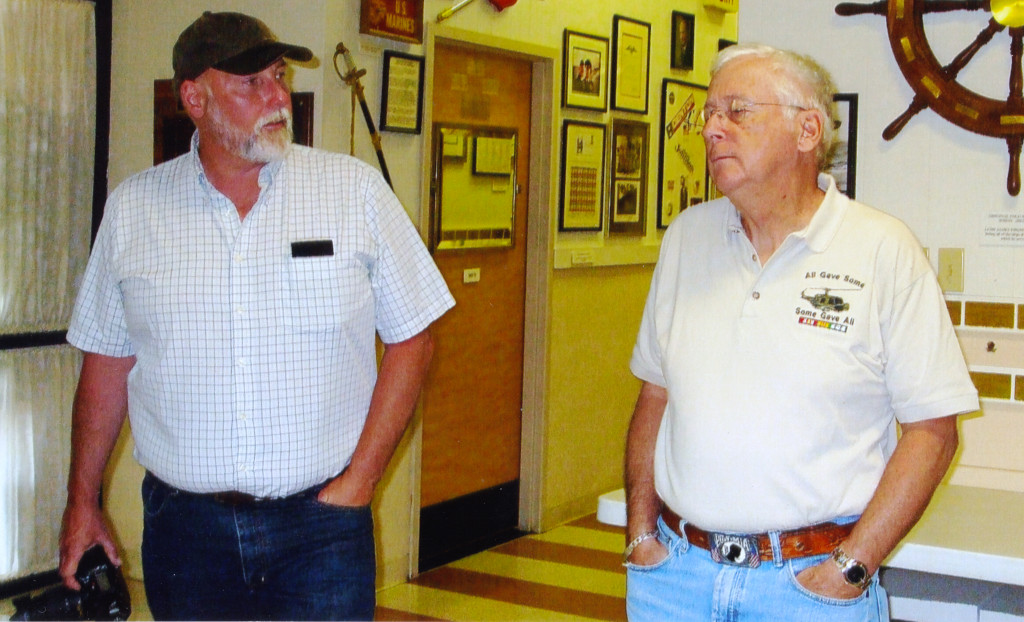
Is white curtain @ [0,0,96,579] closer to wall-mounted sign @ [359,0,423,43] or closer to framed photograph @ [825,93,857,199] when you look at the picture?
wall-mounted sign @ [359,0,423,43]

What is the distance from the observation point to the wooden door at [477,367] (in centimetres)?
469

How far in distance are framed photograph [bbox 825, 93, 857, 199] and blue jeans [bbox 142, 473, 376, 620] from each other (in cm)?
158

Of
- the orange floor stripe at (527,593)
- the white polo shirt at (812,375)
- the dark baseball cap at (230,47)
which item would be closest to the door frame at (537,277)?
the orange floor stripe at (527,593)

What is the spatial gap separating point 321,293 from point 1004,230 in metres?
1.67

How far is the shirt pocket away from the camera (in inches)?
79.7

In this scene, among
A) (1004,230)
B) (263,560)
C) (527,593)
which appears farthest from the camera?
(527,593)

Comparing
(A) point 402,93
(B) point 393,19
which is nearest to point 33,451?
(A) point 402,93

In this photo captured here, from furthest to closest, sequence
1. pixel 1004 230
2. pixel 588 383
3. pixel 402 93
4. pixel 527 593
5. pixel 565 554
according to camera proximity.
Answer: pixel 588 383 → pixel 565 554 → pixel 527 593 → pixel 402 93 → pixel 1004 230

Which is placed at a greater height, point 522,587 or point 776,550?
point 776,550

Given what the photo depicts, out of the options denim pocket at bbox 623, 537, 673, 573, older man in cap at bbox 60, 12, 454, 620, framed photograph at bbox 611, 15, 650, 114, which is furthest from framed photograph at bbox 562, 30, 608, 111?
denim pocket at bbox 623, 537, 673, 573

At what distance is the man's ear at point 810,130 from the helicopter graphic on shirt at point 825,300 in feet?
0.76

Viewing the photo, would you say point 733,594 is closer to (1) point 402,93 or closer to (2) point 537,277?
(1) point 402,93

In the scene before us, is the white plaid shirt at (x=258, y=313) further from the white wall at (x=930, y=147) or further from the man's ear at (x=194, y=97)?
the white wall at (x=930, y=147)

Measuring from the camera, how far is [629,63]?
5.65 metres
